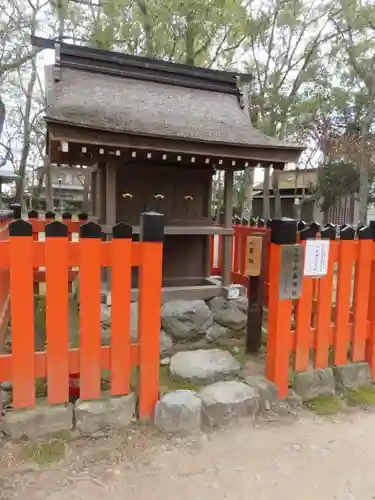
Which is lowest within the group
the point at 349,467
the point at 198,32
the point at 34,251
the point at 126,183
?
the point at 349,467

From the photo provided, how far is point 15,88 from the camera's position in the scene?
20.9 m

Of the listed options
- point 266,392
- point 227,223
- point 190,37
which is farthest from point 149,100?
point 190,37

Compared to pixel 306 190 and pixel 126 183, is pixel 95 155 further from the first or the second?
Answer: pixel 306 190

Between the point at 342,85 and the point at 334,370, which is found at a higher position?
the point at 342,85

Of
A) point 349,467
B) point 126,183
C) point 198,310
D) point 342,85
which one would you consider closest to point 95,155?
point 126,183

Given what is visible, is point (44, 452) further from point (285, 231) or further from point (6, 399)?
point (285, 231)

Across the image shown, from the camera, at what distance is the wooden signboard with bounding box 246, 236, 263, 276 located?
143 inches

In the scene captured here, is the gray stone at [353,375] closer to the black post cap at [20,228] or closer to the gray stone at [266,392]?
the gray stone at [266,392]

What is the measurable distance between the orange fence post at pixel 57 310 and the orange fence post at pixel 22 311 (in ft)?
0.34

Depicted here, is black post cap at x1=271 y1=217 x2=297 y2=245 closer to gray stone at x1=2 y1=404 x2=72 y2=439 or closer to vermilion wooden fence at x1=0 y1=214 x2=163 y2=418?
vermilion wooden fence at x1=0 y1=214 x2=163 y2=418

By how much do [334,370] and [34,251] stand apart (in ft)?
8.72

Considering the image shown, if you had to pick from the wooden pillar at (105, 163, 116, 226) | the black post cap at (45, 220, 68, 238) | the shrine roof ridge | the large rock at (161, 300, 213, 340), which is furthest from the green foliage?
the black post cap at (45, 220, 68, 238)

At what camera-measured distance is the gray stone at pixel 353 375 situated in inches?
128

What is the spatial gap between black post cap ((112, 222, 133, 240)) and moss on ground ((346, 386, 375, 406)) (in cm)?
231
